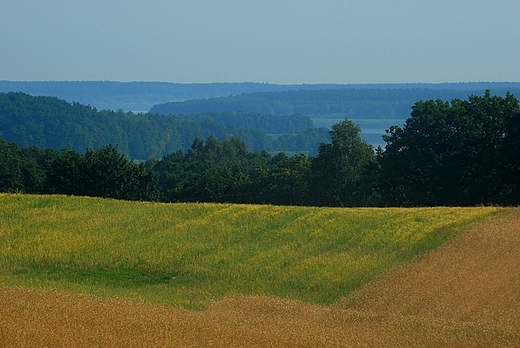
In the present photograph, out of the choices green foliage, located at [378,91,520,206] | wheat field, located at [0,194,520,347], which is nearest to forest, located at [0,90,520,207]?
green foliage, located at [378,91,520,206]

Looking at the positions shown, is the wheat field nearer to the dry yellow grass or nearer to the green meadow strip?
the dry yellow grass

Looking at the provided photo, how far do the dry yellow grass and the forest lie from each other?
33.4 metres

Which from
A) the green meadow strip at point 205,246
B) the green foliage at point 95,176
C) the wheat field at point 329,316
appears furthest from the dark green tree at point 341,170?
the wheat field at point 329,316

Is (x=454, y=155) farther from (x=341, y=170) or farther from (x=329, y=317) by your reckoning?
(x=329, y=317)

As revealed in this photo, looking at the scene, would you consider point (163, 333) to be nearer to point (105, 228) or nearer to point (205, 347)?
point (205, 347)

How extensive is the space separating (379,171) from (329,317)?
4950 cm

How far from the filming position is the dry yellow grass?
596 inches

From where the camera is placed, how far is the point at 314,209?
3784 centimetres

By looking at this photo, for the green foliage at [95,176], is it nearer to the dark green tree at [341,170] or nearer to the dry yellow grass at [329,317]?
the dark green tree at [341,170]

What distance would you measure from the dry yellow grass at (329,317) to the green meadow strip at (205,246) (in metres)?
2.27

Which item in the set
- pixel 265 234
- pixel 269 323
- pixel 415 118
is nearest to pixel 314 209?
pixel 265 234

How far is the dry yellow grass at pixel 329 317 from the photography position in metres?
15.1

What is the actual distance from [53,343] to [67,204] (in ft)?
87.3

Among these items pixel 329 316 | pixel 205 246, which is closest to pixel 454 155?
pixel 205 246
